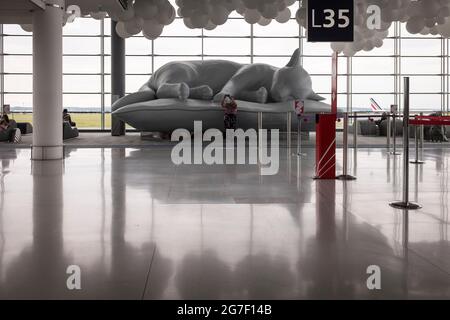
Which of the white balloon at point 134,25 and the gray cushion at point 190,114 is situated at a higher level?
the white balloon at point 134,25

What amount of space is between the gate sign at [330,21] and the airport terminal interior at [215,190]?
2.09 ft

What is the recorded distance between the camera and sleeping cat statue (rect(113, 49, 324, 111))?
19312 millimetres

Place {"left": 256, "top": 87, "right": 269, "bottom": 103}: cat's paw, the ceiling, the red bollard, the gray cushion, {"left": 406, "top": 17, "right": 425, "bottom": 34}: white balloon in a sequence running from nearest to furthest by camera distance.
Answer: the red bollard < the ceiling < {"left": 406, "top": 17, "right": 425, "bottom": 34}: white balloon < the gray cushion < {"left": 256, "top": 87, "right": 269, "bottom": 103}: cat's paw

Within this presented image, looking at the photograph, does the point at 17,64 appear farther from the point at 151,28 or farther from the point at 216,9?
the point at 216,9

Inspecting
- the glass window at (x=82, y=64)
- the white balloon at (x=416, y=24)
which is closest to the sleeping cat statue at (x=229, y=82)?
the white balloon at (x=416, y=24)

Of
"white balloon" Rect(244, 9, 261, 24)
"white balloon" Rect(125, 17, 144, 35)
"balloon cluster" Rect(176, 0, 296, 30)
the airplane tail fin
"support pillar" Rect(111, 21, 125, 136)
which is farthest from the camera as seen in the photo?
the airplane tail fin

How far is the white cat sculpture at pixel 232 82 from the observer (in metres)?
19.4

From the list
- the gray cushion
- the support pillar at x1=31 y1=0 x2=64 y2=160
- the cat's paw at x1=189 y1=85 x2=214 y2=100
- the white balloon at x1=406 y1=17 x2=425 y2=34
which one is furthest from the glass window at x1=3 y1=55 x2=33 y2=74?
the white balloon at x1=406 y1=17 x2=425 y2=34

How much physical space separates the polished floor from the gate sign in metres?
2.19

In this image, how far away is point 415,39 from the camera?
27031 millimetres

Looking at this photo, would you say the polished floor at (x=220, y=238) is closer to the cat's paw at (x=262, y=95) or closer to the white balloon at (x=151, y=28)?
the white balloon at (x=151, y=28)

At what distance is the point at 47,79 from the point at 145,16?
3.16m

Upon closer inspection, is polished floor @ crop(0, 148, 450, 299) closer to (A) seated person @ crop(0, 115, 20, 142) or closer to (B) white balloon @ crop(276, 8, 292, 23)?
(B) white balloon @ crop(276, 8, 292, 23)
